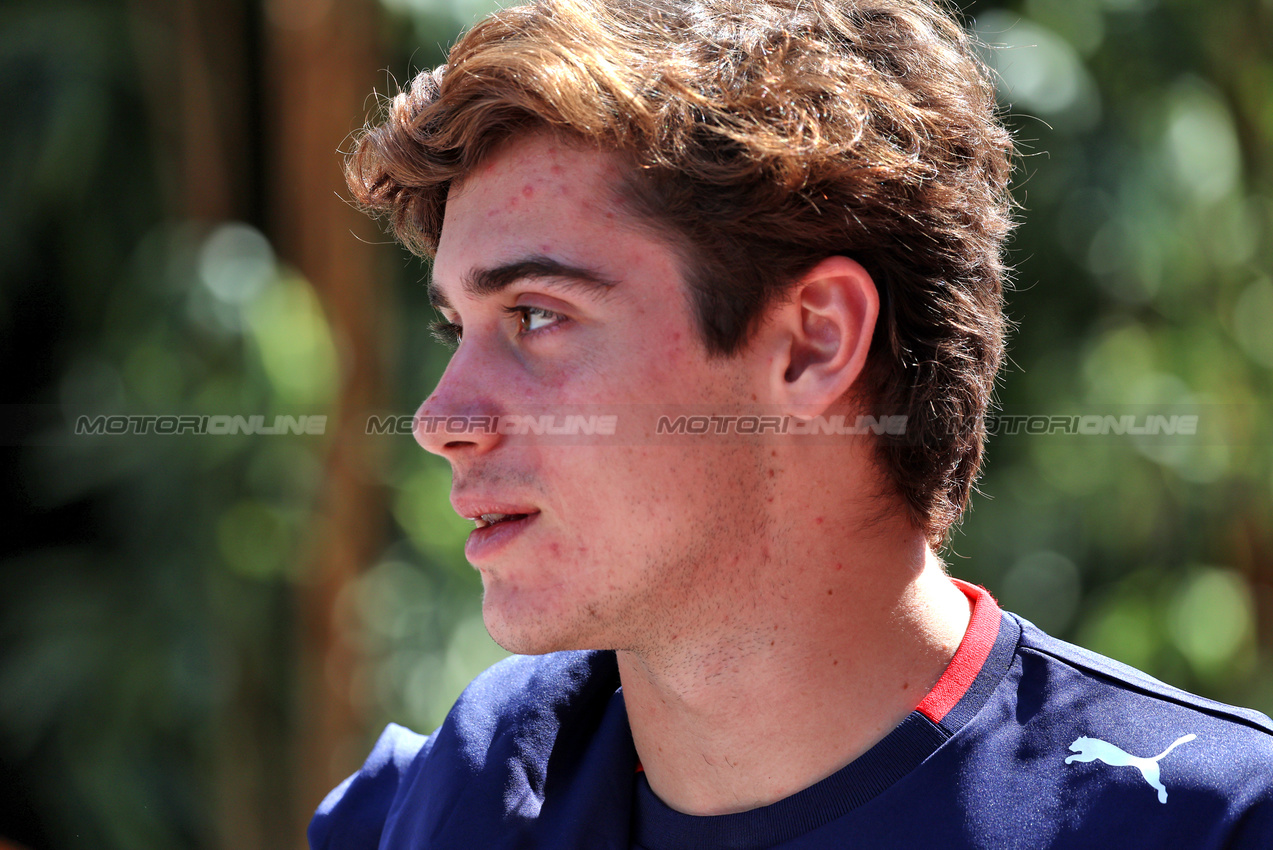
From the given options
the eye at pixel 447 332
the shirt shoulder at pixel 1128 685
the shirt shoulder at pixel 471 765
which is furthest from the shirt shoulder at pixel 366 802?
the shirt shoulder at pixel 1128 685

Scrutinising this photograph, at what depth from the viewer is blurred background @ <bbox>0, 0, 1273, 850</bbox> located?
94.2 inches

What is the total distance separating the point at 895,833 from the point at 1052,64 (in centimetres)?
207

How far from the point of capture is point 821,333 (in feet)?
3.41

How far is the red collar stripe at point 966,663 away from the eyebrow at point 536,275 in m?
0.49

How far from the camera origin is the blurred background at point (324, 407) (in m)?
2.39

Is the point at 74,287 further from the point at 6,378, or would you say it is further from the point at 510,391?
the point at 510,391

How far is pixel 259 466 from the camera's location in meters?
2.36

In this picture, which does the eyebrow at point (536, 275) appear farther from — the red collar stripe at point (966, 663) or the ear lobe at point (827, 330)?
the red collar stripe at point (966, 663)

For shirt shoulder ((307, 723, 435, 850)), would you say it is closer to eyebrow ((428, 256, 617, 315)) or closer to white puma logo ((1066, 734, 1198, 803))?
eyebrow ((428, 256, 617, 315))

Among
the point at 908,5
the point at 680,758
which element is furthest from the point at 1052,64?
the point at 680,758

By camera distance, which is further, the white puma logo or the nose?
the nose

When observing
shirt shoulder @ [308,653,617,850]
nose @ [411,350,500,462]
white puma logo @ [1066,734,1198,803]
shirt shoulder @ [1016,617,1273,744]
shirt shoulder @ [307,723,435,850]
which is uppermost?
nose @ [411,350,500,462]

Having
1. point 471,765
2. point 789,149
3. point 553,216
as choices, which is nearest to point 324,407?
point 471,765

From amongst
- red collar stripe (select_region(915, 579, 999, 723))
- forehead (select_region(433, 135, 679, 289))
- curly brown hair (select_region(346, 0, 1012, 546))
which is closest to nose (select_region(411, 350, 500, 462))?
forehead (select_region(433, 135, 679, 289))
